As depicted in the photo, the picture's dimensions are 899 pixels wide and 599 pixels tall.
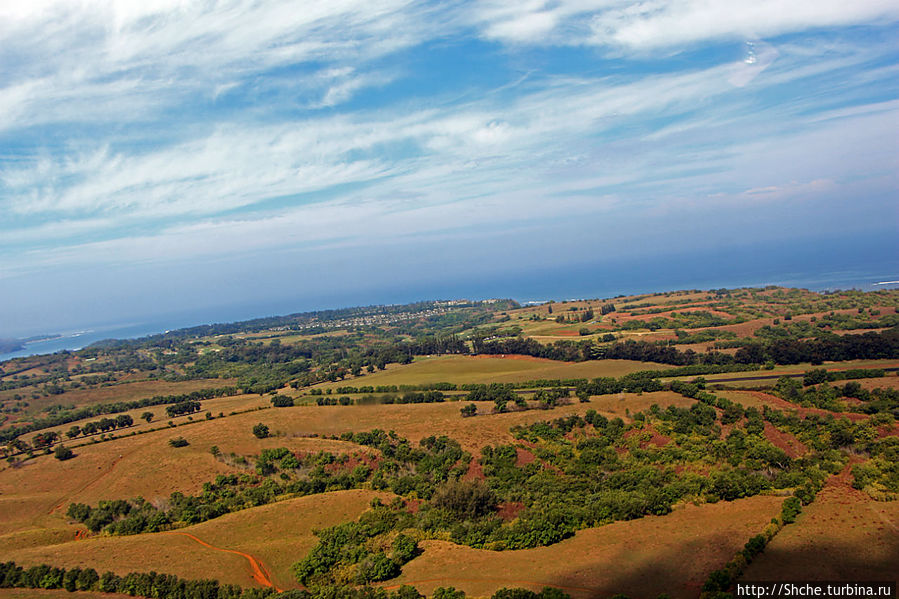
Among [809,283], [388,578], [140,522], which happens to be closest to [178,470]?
[140,522]

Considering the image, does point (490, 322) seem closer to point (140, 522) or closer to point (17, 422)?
point (17, 422)

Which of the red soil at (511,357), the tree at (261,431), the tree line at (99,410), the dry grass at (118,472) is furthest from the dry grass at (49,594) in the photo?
the red soil at (511,357)

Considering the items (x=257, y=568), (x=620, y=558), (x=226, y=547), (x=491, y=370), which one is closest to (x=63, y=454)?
(x=226, y=547)

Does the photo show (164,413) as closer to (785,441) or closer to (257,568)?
(257,568)

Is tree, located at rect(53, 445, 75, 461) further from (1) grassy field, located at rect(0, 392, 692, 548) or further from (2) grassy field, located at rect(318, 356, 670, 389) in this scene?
(2) grassy field, located at rect(318, 356, 670, 389)

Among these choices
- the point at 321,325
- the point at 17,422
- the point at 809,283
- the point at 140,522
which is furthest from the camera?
the point at 321,325

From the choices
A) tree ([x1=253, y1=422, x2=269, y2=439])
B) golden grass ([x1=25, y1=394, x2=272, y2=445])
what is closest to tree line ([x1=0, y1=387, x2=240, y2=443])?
golden grass ([x1=25, y1=394, x2=272, y2=445])
